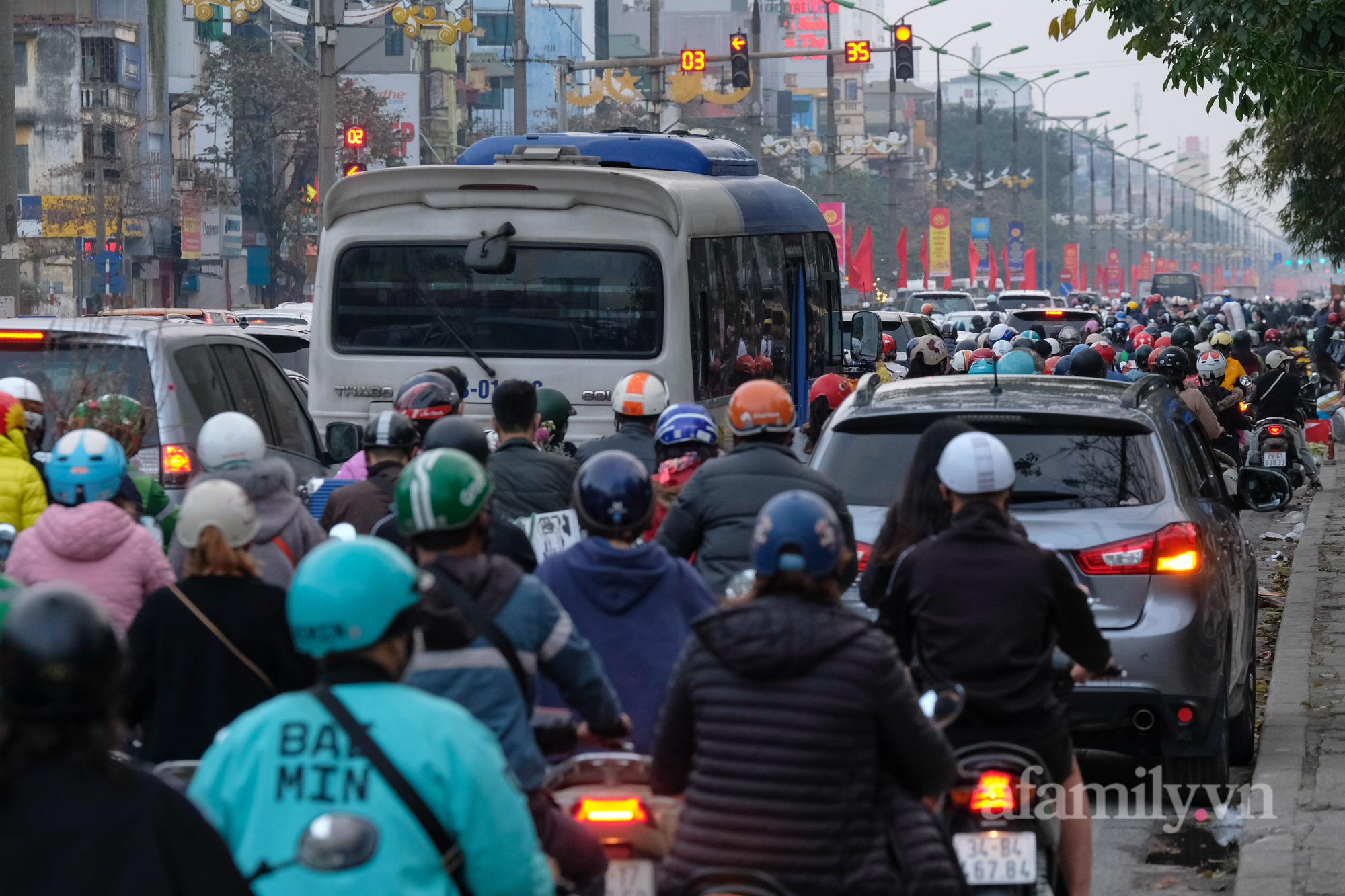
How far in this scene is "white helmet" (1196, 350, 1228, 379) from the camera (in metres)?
16.1

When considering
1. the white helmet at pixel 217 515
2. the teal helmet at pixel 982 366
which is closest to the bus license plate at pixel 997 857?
the white helmet at pixel 217 515

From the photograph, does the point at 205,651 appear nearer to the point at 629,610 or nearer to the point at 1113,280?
the point at 629,610

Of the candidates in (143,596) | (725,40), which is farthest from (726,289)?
(725,40)

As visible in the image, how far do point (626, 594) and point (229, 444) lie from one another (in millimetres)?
1965

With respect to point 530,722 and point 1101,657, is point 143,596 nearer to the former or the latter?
point 530,722

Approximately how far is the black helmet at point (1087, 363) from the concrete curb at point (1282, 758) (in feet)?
6.08

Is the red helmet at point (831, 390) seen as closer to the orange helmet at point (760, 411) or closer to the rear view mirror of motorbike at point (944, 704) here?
the orange helmet at point (760, 411)

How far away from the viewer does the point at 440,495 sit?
4133 millimetres

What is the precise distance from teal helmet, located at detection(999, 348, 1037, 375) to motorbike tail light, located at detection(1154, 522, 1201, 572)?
206 inches

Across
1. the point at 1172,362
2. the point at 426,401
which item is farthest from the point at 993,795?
the point at 1172,362

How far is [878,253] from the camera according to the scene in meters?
97.1

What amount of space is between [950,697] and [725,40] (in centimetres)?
12784

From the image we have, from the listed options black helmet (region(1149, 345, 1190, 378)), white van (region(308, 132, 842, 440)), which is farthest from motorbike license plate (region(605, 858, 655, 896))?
black helmet (region(1149, 345, 1190, 378))

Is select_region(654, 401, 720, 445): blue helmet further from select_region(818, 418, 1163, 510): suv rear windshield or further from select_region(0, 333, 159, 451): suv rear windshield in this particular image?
select_region(0, 333, 159, 451): suv rear windshield
